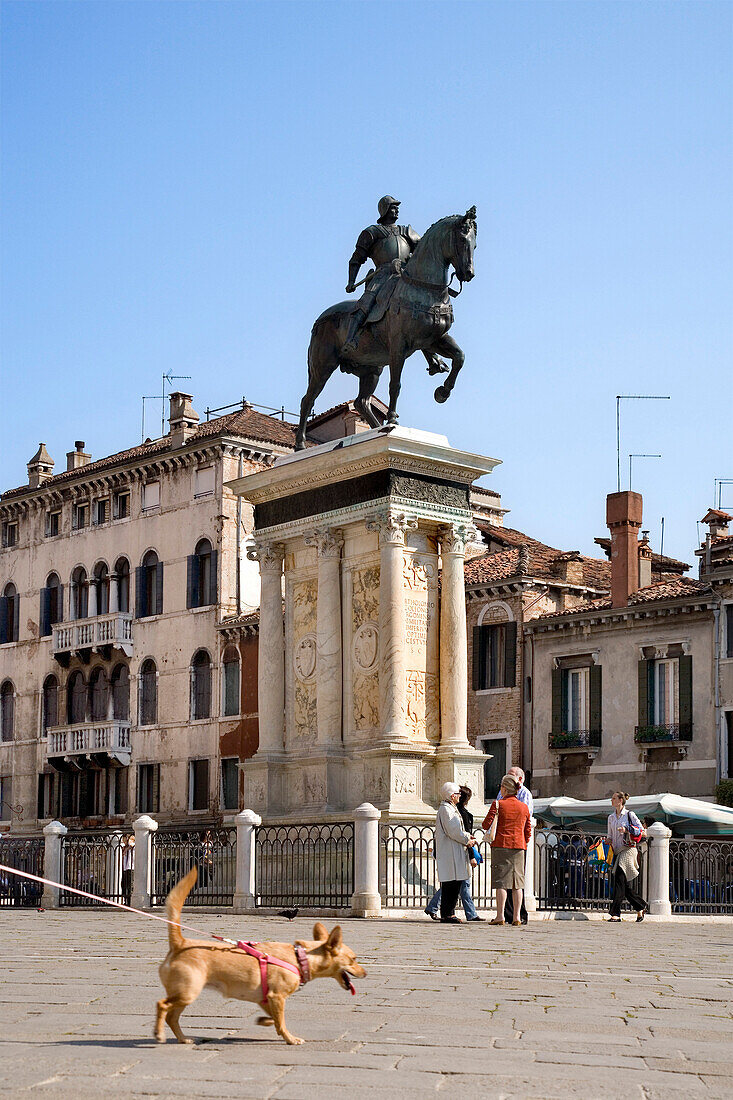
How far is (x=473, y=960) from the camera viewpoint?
39.4 ft

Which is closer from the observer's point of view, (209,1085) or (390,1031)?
(209,1085)

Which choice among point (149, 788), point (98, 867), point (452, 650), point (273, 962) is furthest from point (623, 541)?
point (273, 962)

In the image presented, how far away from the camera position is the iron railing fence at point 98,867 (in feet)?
75.3

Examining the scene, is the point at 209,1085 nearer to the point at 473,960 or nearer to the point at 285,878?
the point at 473,960

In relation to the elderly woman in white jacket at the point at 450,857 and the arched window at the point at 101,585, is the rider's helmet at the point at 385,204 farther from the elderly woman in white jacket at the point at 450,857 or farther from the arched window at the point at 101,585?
the arched window at the point at 101,585

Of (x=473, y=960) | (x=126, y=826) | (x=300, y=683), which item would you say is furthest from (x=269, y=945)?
(x=126, y=826)

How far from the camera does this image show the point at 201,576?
1895 inches

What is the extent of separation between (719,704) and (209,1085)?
35.1 meters

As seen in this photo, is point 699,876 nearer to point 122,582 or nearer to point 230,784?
point 230,784

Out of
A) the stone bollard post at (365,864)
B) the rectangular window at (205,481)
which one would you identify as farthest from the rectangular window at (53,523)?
the stone bollard post at (365,864)

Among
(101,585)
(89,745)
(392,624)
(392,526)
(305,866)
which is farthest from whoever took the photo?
(101,585)

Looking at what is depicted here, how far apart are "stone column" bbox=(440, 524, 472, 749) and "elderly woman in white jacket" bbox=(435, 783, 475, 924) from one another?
13.1 ft

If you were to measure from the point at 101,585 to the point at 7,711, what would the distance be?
5853 mm

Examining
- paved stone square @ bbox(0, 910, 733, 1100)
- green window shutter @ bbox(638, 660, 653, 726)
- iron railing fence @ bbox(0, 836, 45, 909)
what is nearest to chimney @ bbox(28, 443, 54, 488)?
green window shutter @ bbox(638, 660, 653, 726)
